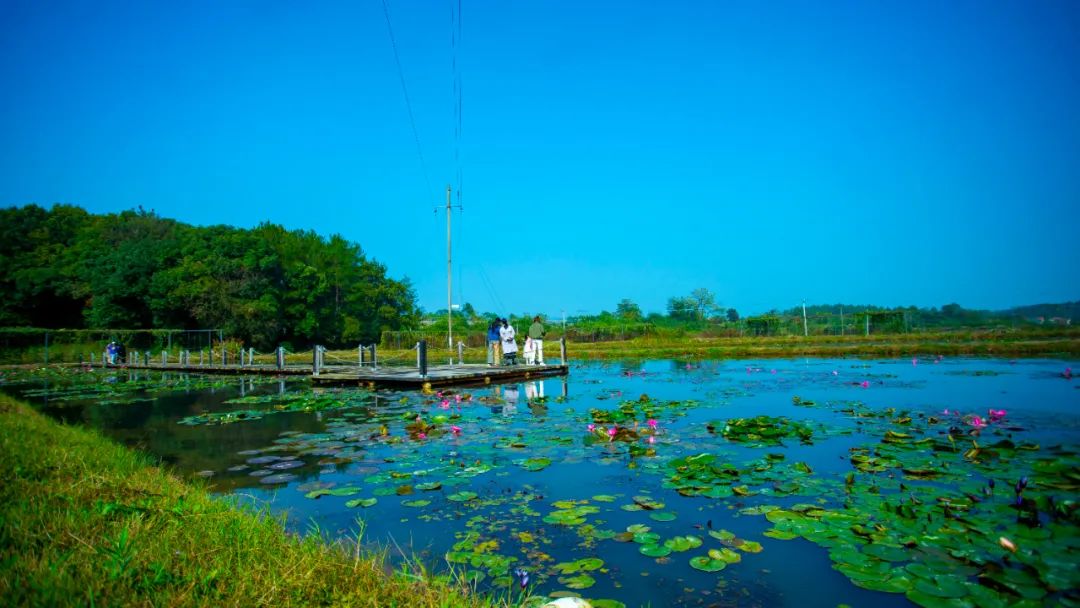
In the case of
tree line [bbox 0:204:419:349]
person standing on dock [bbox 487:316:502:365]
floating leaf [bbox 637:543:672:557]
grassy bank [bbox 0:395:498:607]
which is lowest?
floating leaf [bbox 637:543:672:557]

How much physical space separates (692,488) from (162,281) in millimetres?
47103

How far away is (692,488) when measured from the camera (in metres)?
5.68

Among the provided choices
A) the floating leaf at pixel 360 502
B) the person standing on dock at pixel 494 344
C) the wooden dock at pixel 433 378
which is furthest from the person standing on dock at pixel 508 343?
the floating leaf at pixel 360 502

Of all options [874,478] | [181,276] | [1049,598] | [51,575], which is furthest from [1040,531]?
[181,276]

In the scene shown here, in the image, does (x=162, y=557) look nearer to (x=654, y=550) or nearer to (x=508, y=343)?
(x=654, y=550)

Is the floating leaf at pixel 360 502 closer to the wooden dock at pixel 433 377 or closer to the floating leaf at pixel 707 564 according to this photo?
the floating leaf at pixel 707 564

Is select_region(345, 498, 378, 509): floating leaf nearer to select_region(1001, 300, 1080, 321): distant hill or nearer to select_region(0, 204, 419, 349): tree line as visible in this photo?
select_region(0, 204, 419, 349): tree line

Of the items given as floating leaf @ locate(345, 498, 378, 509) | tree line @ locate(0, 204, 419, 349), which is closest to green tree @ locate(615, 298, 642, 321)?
tree line @ locate(0, 204, 419, 349)

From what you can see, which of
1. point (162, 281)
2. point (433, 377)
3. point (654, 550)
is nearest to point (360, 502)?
point (654, 550)

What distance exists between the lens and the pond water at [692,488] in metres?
3.69

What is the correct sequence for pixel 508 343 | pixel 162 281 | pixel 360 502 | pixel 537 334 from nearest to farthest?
pixel 360 502 → pixel 537 334 → pixel 508 343 → pixel 162 281

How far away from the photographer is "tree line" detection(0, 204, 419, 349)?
42906mm

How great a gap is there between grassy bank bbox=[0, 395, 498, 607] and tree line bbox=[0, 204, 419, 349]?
140 feet

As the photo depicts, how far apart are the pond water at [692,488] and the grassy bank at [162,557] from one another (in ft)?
2.22
